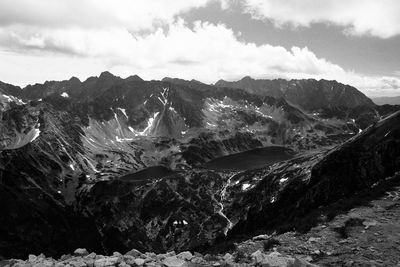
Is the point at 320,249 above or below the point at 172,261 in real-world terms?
below

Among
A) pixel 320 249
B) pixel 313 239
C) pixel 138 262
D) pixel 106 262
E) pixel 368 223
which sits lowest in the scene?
pixel 320 249

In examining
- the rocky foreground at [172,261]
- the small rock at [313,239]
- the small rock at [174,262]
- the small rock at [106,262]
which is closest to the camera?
the small rock at [106,262]

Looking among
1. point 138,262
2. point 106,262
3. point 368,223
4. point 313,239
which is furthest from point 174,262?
point 368,223

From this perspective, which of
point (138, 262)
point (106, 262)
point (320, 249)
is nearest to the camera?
point (106, 262)

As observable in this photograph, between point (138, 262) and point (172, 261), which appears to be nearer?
point (138, 262)

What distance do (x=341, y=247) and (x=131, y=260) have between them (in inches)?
558

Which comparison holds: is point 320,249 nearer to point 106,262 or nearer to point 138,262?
point 138,262

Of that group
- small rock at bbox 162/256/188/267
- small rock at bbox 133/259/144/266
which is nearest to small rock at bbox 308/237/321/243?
small rock at bbox 162/256/188/267

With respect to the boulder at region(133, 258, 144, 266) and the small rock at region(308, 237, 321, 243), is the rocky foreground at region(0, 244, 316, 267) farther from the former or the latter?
the small rock at region(308, 237, 321, 243)

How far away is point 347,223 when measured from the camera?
1222 inches

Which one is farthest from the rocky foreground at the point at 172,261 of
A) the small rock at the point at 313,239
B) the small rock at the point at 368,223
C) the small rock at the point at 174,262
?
the small rock at the point at 368,223

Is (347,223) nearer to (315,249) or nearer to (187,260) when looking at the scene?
(315,249)

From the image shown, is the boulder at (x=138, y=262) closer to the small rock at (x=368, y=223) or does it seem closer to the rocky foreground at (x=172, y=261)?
the rocky foreground at (x=172, y=261)

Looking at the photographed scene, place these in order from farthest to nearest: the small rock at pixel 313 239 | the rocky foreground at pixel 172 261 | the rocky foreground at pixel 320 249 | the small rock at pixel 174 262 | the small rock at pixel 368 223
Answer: the small rock at pixel 368 223, the small rock at pixel 313 239, the rocky foreground at pixel 320 249, the small rock at pixel 174 262, the rocky foreground at pixel 172 261
